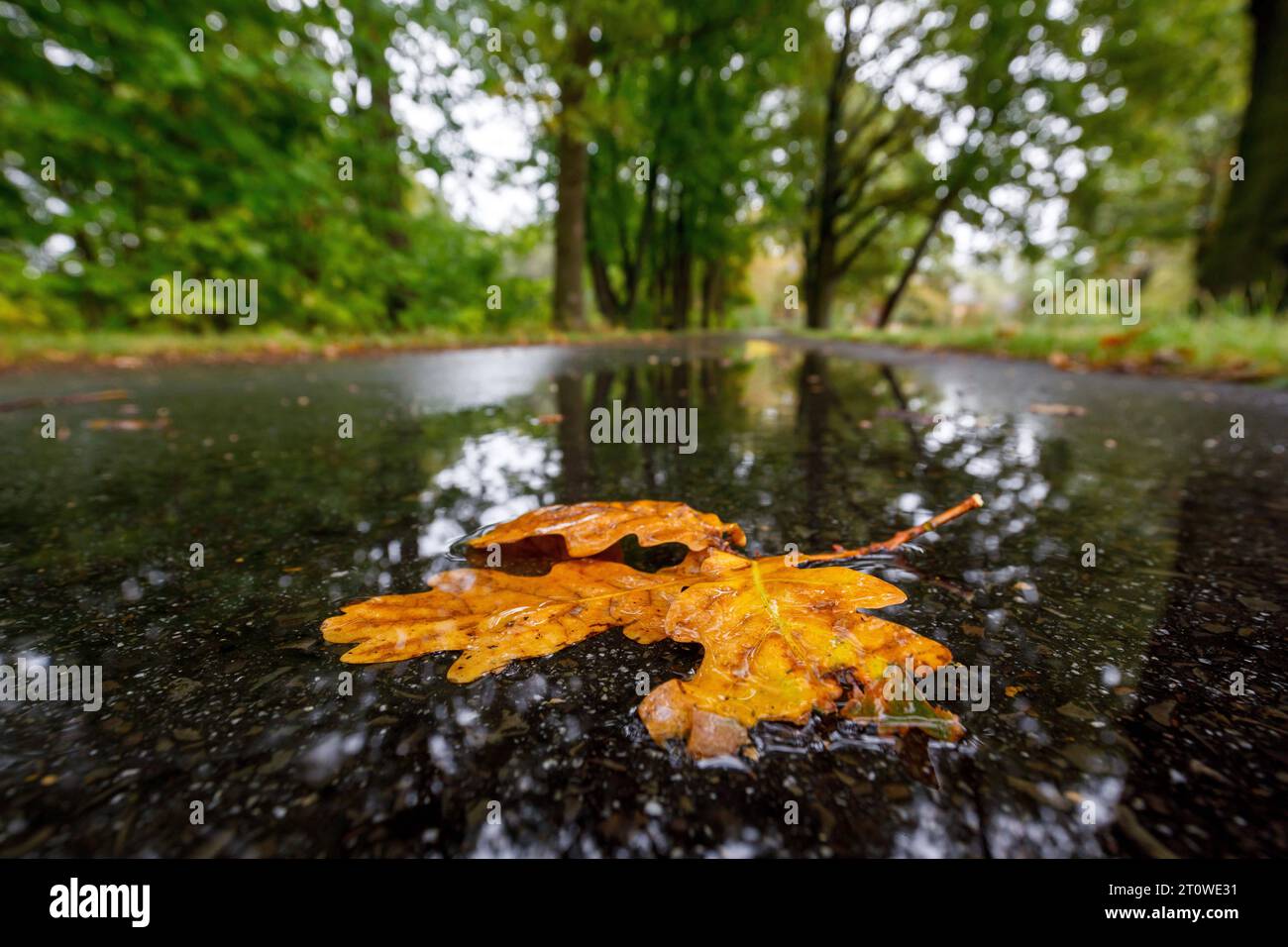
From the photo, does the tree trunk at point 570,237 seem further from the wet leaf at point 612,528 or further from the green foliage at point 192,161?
the wet leaf at point 612,528

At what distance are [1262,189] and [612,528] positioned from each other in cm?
957

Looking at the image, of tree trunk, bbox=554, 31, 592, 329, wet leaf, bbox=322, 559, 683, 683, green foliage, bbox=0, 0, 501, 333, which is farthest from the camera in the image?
tree trunk, bbox=554, 31, 592, 329

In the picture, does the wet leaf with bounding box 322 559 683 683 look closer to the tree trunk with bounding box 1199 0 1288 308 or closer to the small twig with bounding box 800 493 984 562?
the small twig with bounding box 800 493 984 562

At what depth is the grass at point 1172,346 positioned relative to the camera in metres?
4.35

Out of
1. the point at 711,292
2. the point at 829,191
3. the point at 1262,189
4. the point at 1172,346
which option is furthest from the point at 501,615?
the point at 711,292

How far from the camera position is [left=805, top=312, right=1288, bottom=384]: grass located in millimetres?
4348

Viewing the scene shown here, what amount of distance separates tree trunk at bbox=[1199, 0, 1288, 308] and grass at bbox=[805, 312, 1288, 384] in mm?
863

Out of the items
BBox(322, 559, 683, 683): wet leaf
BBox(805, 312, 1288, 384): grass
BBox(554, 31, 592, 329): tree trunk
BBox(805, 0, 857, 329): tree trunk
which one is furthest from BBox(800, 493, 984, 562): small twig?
BBox(805, 0, 857, 329): tree trunk

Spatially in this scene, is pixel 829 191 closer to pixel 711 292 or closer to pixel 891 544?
pixel 711 292

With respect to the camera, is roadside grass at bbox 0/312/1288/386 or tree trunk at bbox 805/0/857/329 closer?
roadside grass at bbox 0/312/1288/386

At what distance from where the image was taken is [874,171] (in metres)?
17.5

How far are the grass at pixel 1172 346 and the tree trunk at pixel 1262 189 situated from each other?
863 mm

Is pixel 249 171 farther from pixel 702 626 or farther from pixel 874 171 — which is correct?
pixel 874 171
